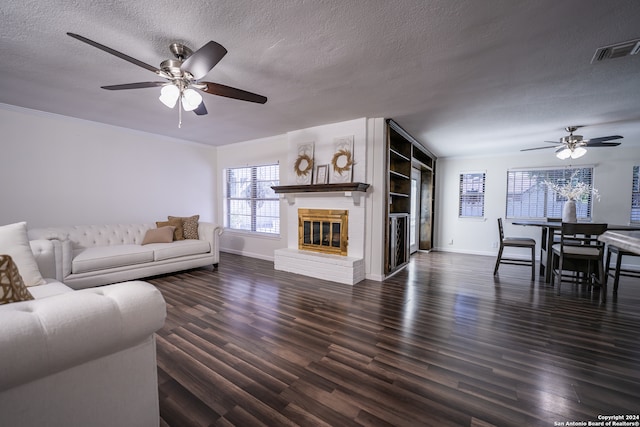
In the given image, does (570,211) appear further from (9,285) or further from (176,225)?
(176,225)

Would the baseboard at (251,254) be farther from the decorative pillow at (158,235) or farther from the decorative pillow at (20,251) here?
the decorative pillow at (20,251)

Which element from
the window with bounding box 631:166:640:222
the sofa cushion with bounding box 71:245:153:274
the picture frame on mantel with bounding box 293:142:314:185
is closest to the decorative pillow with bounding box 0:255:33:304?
the sofa cushion with bounding box 71:245:153:274

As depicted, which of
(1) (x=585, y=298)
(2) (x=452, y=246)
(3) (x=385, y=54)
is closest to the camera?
(3) (x=385, y=54)

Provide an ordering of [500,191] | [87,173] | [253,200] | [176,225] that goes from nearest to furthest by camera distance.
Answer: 1. [87,173]
2. [176,225]
3. [253,200]
4. [500,191]

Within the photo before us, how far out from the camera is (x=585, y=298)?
10.6 feet

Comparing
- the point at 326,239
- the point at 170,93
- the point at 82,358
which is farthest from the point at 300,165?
the point at 82,358

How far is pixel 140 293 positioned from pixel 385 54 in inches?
95.6

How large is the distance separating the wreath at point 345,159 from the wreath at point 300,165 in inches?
18.1

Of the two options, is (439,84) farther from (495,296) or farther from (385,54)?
(495,296)

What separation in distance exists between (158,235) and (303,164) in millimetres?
2696

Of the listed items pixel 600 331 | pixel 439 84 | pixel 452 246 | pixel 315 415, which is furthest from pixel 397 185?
pixel 315 415

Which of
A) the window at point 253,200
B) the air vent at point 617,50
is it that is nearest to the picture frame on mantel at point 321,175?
the window at point 253,200

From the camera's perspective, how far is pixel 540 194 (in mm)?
5641

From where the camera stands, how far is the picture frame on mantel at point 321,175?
4.34 meters
